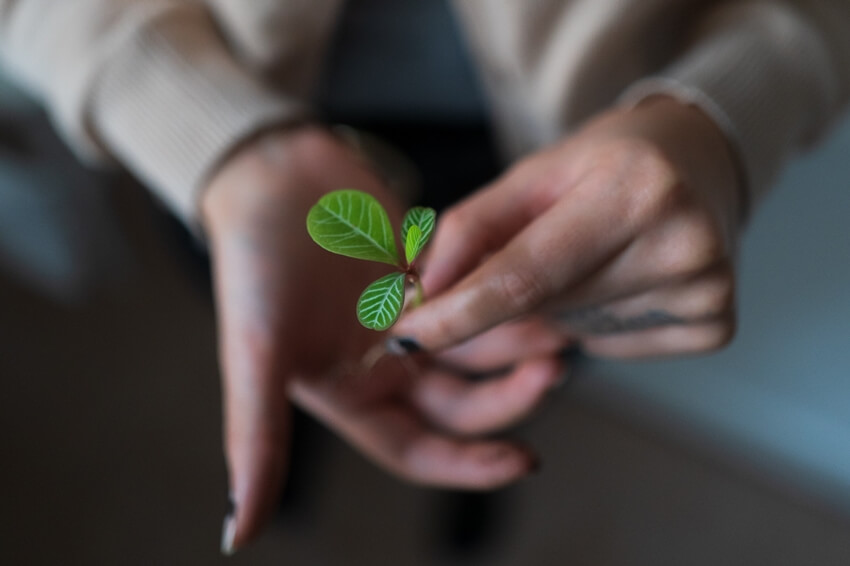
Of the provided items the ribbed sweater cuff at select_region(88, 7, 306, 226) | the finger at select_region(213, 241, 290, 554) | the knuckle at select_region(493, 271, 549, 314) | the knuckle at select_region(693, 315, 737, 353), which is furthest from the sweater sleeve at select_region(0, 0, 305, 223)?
the knuckle at select_region(693, 315, 737, 353)

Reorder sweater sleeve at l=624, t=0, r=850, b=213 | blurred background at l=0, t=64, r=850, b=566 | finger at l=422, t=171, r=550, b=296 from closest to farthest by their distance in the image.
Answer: finger at l=422, t=171, r=550, b=296, sweater sleeve at l=624, t=0, r=850, b=213, blurred background at l=0, t=64, r=850, b=566

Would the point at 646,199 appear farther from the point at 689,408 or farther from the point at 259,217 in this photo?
the point at 689,408

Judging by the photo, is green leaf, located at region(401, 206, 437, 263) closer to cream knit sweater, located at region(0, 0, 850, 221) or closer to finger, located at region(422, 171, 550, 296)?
finger, located at region(422, 171, 550, 296)

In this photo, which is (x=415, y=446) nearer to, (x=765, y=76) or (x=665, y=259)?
(x=665, y=259)

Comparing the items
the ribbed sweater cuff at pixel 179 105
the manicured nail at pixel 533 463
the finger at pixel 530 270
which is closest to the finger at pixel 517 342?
the manicured nail at pixel 533 463

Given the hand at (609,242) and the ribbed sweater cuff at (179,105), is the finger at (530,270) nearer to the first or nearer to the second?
the hand at (609,242)

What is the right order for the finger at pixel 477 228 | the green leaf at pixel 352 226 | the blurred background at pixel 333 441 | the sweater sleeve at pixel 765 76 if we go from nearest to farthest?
the green leaf at pixel 352 226, the finger at pixel 477 228, the sweater sleeve at pixel 765 76, the blurred background at pixel 333 441
